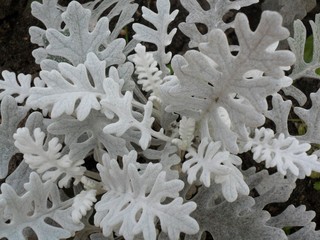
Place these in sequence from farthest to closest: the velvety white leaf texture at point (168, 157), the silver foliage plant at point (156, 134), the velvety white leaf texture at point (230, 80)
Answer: the velvety white leaf texture at point (168, 157), the silver foliage plant at point (156, 134), the velvety white leaf texture at point (230, 80)

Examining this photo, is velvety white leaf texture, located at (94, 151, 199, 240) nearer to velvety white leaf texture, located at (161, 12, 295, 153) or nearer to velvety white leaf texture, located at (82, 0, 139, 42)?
velvety white leaf texture, located at (161, 12, 295, 153)

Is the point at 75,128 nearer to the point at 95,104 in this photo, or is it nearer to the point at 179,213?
the point at 95,104

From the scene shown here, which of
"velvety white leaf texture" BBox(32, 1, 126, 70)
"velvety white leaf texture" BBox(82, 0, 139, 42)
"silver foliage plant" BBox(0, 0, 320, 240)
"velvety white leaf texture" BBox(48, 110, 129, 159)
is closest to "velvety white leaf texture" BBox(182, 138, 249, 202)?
"silver foliage plant" BBox(0, 0, 320, 240)

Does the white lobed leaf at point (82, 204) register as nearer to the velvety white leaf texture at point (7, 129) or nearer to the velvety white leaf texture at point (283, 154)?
the velvety white leaf texture at point (7, 129)

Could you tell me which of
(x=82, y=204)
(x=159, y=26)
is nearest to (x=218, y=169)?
(x=82, y=204)

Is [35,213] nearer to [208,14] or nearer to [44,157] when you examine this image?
[44,157]

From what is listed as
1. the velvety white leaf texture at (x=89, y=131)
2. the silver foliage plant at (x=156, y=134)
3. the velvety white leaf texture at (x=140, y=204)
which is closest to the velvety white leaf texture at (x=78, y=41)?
the silver foliage plant at (x=156, y=134)

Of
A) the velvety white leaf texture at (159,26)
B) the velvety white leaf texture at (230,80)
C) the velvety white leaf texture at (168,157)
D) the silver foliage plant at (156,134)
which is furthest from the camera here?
the velvety white leaf texture at (159,26)
